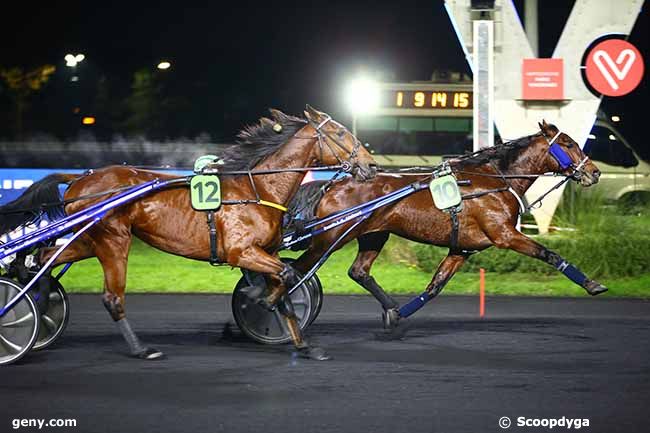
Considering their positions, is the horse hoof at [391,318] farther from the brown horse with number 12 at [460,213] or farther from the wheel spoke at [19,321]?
the wheel spoke at [19,321]

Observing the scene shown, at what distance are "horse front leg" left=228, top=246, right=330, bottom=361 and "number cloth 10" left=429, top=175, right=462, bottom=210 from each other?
1711 mm

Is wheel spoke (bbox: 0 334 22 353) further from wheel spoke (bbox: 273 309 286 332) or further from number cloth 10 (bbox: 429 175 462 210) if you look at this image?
number cloth 10 (bbox: 429 175 462 210)

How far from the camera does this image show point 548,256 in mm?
8867

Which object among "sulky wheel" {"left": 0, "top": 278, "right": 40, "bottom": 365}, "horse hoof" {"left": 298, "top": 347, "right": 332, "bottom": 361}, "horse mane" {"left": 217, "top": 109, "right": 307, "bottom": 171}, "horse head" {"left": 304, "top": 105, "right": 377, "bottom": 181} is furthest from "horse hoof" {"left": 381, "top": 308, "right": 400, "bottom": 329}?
"sulky wheel" {"left": 0, "top": 278, "right": 40, "bottom": 365}

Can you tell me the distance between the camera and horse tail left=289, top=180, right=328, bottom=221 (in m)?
9.10

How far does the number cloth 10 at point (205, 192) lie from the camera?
779cm

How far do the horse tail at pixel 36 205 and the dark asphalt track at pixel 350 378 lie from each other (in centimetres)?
111

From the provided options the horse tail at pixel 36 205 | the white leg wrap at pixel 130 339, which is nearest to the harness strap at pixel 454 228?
the white leg wrap at pixel 130 339

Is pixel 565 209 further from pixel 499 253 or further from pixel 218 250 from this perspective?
pixel 218 250

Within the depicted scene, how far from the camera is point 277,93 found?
38312 mm

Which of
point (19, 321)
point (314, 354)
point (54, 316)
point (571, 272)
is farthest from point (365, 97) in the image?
point (19, 321)

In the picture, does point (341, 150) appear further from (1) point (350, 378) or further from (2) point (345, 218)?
(1) point (350, 378)

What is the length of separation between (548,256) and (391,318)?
1498 millimetres

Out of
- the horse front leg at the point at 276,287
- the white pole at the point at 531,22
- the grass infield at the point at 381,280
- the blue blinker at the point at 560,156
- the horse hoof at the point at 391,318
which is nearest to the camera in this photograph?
the horse front leg at the point at 276,287
